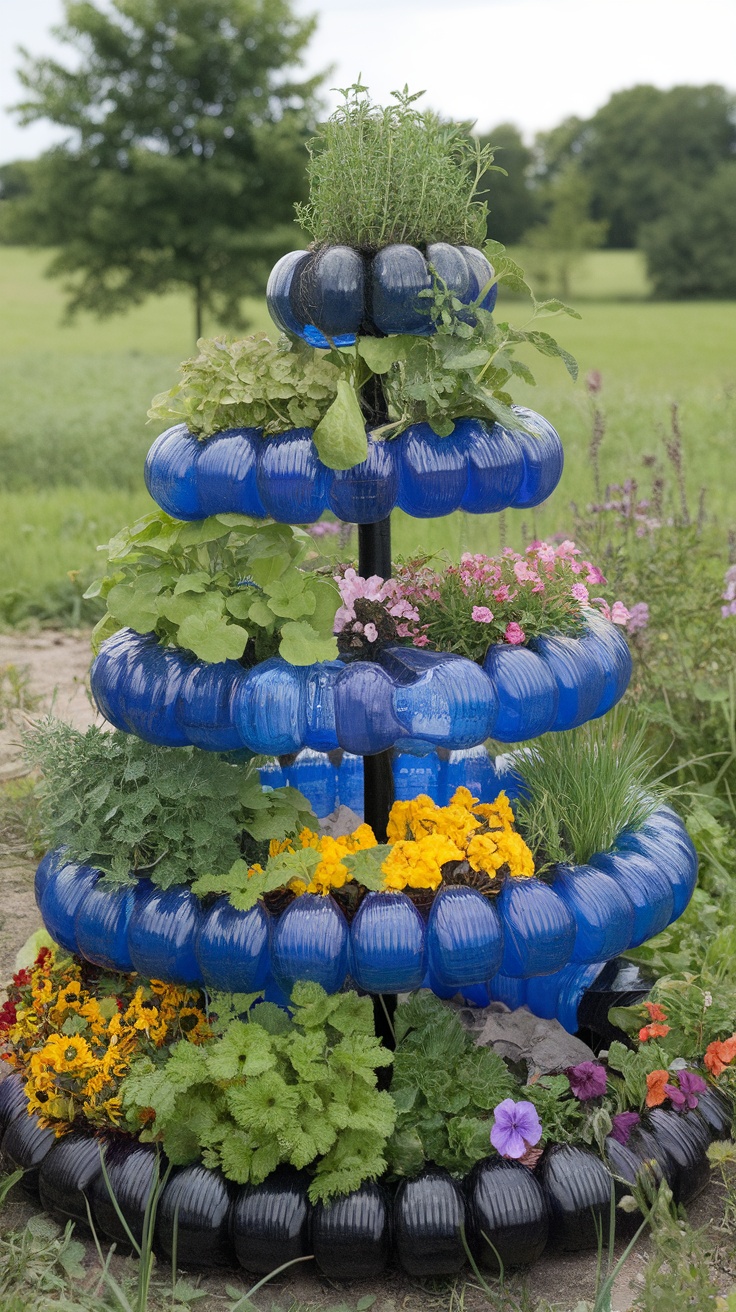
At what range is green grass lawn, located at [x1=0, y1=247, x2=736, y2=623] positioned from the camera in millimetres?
6809

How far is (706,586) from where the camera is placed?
177 inches

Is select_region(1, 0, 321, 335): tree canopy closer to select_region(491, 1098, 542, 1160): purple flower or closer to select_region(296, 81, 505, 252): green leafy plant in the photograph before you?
select_region(296, 81, 505, 252): green leafy plant

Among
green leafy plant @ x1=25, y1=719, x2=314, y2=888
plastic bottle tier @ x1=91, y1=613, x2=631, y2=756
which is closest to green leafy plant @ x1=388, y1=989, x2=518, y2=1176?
green leafy plant @ x1=25, y1=719, x2=314, y2=888

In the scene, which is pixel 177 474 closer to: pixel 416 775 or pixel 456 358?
pixel 456 358

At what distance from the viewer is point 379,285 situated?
242 centimetres

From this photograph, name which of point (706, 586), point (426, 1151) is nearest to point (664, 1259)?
point (426, 1151)

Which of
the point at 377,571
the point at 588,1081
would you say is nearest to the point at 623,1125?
the point at 588,1081

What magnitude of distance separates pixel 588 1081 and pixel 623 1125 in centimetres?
11

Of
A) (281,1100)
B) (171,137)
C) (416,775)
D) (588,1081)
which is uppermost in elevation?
(171,137)

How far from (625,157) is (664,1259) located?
52.0 metres

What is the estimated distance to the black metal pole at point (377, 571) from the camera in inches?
105

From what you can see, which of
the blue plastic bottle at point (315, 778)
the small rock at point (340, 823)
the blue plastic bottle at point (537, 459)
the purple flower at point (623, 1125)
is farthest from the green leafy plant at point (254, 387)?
the purple flower at point (623, 1125)

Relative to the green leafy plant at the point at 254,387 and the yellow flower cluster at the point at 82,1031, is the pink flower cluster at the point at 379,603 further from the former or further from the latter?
the yellow flower cluster at the point at 82,1031

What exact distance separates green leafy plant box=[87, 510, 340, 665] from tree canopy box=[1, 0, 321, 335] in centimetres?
1028
